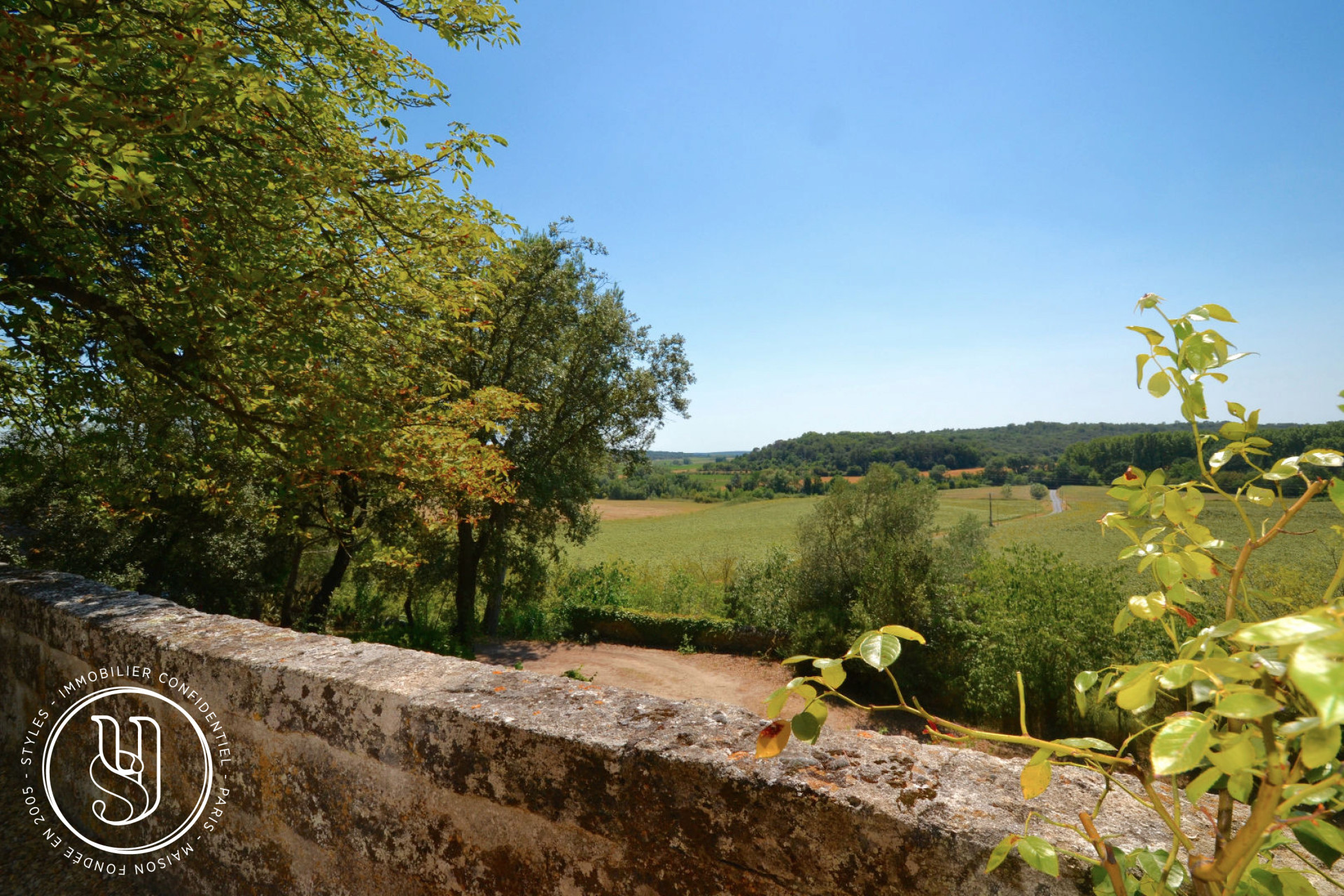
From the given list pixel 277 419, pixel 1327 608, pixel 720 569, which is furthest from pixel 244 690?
pixel 720 569

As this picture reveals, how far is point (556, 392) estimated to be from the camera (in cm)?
1542

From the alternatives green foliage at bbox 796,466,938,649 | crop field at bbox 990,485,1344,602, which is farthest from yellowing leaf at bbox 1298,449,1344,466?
green foliage at bbox 796,466,938,649

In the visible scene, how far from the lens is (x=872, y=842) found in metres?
1.21

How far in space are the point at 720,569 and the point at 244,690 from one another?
24.5 m

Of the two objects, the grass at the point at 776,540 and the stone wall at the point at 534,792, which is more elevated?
the stone wall at the point at 534,792

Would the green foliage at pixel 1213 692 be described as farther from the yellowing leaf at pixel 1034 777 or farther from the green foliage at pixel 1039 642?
the green foliage at pixel 1039 642

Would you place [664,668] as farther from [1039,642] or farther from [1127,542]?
[1127,542]

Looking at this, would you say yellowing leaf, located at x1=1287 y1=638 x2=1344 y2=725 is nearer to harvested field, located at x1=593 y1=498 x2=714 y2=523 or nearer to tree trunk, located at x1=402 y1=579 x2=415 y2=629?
tree trunk, located at x1=402 y1=579 x2=415 y2=629

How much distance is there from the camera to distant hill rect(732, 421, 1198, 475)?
130 ft

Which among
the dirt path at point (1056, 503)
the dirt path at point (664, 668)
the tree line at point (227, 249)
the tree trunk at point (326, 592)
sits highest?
the tree line at point (227, 249)

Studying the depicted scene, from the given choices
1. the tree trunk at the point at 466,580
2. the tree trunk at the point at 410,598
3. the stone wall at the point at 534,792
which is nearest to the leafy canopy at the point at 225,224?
the stone wall at the point at 534,792

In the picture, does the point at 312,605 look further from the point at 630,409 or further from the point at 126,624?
the point at 126,624

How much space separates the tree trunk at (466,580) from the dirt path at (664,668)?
718mm

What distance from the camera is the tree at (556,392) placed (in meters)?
14.6
